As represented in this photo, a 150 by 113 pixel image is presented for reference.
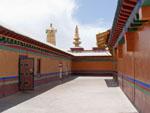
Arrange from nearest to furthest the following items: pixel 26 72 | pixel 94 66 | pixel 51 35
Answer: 1. pixel 26 72
2. pixel 94 66
3. pixel 51 35

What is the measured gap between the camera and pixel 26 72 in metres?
16.8

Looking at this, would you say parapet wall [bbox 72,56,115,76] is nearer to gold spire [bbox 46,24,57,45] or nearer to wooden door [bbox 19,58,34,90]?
gold spire [bbox 46,24,57,45]

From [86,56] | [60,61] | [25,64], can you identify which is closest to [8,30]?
[25,64]

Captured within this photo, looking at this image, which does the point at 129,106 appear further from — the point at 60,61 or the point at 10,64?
the point at 60,61

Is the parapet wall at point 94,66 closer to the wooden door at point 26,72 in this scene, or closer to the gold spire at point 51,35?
the gold spire at point 51,35

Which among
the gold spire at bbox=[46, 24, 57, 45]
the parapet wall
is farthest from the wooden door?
the gold spire at bbox=[46, 24, 57, 45]

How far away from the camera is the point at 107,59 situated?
41344 millimetres

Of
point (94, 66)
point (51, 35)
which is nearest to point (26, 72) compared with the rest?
point (94, 66)

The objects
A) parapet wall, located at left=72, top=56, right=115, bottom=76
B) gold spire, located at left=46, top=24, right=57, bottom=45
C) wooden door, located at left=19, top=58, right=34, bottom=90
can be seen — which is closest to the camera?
wooden door, located at left=19, top=58, right=34, bottom=90

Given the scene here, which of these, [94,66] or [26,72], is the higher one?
[94,66]

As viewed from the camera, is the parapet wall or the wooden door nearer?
the wooden door

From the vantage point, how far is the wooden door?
16594 mm

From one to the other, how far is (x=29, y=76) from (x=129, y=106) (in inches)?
291

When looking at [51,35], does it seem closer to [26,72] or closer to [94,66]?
[94,66]
